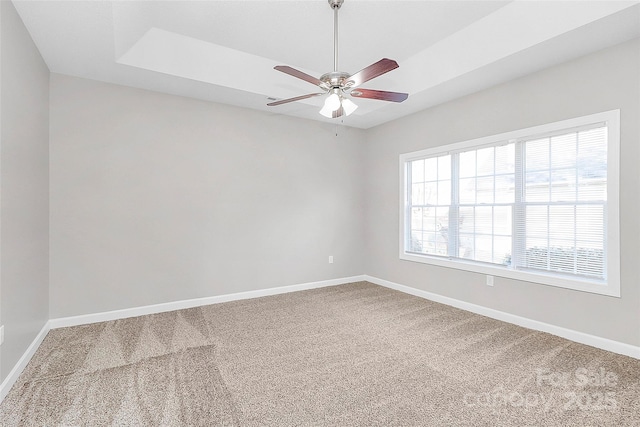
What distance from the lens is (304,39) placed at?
10.2 feet

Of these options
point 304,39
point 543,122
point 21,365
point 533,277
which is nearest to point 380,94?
point 304,39

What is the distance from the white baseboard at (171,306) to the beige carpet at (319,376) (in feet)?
0.44

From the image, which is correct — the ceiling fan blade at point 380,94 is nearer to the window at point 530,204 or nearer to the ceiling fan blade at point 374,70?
the ceiling fan blade at point 374,70

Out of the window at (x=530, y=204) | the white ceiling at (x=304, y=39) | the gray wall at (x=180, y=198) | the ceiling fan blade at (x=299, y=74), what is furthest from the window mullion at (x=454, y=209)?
the ceiling fan blade at (x=299, y=74)

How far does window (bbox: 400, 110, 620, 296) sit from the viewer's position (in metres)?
2.74

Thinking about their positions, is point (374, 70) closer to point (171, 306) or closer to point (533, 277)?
point (533, 277)

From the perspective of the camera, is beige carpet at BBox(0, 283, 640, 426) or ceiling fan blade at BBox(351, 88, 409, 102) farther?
ceiling fan blade at BBox(351, 88, 409, 102)

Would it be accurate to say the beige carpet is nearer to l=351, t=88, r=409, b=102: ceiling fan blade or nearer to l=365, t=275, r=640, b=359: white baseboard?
l=365, t=275, r=640, b=359: white baseboard

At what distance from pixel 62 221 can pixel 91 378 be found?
1811mm

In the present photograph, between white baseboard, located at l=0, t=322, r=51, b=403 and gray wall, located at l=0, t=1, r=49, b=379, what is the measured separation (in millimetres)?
46

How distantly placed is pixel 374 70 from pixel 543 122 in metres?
2.12

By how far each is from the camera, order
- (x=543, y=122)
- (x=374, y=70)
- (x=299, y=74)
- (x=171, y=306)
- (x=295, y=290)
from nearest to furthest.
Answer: (x=374, y=70) < (x=299, y=74) < (x=543, y=122) < (x=171, y=306) < (x=295, y=290)

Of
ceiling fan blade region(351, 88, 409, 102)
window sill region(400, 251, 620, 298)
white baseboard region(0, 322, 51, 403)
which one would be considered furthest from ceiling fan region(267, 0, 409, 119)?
white baseboard region(0, 322, 51, 403)

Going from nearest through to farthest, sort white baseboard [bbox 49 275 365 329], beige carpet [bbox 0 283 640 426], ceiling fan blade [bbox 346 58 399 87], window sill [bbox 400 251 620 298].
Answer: beige carpet [bbox 0 283 640 426]
ceiling fan blade [bbox 346 58 399 87]
window sill [bbox 400 251 620 298]
white baseboard [bbox 49 275 365 329]
